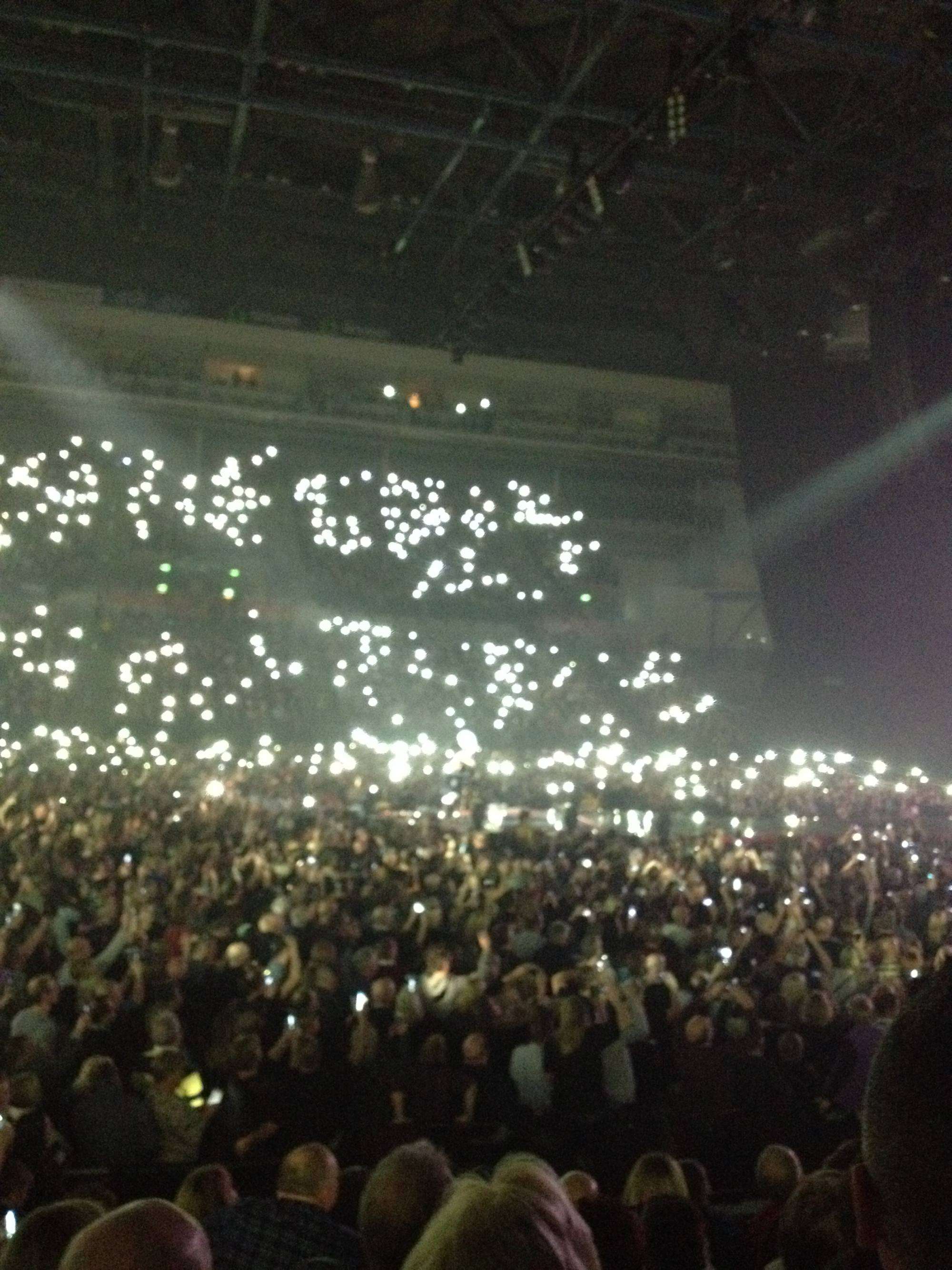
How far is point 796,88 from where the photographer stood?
10.1 metres

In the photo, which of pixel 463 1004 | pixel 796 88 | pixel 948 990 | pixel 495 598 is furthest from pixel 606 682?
pixel 948 990

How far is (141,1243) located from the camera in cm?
187

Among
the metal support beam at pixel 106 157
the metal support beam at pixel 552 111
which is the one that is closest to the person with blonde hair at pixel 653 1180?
the metal support beam at pixel 552 111

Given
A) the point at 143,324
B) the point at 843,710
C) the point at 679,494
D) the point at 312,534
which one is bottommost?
the point at 843,710

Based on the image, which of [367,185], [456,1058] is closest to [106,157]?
[367,185]

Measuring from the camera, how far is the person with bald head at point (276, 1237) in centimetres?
270

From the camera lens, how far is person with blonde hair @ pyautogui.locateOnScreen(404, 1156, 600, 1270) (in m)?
1.36

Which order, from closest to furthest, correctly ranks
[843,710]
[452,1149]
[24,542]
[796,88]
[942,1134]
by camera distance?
[942,1134]
[452,1149]
[796,88]
[843,710]
[24,542]

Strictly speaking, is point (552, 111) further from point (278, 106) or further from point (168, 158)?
point (168, 158)

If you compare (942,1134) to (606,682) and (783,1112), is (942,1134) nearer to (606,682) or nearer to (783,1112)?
(783,1112)

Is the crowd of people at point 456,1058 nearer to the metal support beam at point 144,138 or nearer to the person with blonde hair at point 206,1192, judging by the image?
the person with blonde hair at point 206,1192

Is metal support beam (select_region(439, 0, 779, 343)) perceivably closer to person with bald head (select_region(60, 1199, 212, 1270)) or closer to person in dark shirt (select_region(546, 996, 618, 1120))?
person in dark shirt (select_region(546, 996, 618, 1120))

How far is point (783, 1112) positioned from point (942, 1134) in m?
4.07

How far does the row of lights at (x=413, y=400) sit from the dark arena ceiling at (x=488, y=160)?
1030 centimetres
